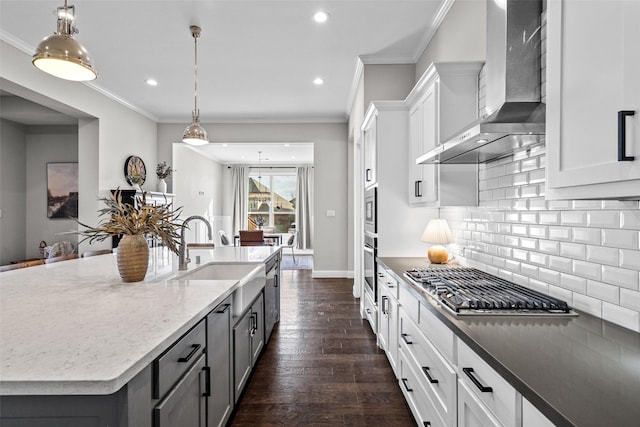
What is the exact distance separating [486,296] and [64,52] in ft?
7.76

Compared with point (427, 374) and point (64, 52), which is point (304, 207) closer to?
point (64, 52)

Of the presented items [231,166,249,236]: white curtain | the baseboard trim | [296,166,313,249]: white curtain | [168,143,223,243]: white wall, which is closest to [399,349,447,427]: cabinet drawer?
the baseboard trim

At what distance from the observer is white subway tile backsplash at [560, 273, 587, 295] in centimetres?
129

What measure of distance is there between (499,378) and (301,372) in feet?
6.33

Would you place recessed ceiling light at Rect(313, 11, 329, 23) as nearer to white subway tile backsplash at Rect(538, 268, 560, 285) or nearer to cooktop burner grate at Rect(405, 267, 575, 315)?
cooktop burner grate at Rect(405, 267, 575, 315)

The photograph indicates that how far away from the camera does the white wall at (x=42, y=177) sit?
17.8ft

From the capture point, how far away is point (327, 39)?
3.45 m

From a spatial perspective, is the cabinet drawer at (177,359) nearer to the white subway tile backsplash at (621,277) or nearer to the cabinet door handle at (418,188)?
the white subway tile backsplash at (621,277)

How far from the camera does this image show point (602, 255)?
1.21m

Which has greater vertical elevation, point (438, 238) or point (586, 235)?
point (586, 235)

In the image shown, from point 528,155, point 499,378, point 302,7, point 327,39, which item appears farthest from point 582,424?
point 327,39

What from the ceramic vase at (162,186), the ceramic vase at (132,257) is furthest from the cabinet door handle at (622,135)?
the ceramic vase at (162,186)

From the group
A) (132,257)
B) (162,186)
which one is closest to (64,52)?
(132,257)

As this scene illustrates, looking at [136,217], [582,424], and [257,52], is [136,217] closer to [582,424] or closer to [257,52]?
[582,424]
